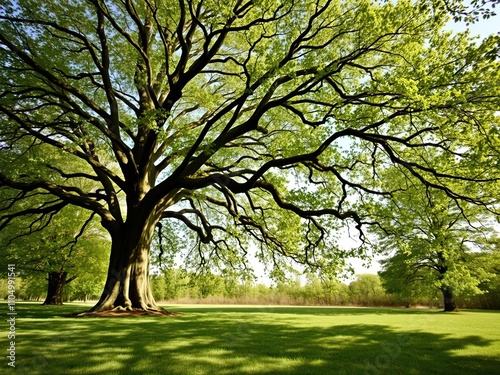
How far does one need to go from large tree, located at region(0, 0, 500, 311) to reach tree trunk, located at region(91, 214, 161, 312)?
0.06 meters

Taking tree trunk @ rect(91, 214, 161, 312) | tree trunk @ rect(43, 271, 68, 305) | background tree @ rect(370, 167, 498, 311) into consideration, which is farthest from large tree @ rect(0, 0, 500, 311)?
tree trunk @ rect(43, 271, 68, 305)

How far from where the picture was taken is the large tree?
399 inches

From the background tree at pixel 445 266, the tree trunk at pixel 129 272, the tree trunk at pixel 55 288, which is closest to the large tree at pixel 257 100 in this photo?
the tree trunk at pixel 129 272

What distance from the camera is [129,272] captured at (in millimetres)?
14414

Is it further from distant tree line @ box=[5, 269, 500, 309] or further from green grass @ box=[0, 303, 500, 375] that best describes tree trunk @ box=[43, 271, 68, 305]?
green grass @ box=[0, 303, 500, 375]

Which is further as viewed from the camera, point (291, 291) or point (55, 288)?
point (291, 291)

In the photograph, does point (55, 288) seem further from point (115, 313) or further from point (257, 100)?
point (257, 100)

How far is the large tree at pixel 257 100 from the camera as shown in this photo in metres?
10.1

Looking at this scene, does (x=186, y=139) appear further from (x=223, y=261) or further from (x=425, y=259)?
(x=425, y=259)

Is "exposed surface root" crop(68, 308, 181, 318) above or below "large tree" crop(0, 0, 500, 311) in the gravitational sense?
below

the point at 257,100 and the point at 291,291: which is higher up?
the point at 257,100

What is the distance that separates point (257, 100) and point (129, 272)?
10.6 metres

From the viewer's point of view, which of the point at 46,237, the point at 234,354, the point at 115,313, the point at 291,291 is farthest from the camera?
the point at 291,291

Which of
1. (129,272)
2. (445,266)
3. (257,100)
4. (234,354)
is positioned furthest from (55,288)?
(445,266)
